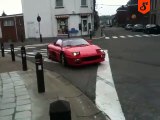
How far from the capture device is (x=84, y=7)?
124 ft

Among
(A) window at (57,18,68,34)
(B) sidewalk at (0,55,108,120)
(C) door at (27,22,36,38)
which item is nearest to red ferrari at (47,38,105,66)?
(B) sidewalk at (0,55,108,120)

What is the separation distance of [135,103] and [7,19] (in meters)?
39.4

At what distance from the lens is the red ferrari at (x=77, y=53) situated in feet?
35.8

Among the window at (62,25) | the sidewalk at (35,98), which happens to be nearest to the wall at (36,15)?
the window at (62,25)

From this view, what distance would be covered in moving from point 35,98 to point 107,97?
179cm

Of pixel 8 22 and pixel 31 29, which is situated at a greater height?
pixel 8 22

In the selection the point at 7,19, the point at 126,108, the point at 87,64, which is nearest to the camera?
the point at 126,108

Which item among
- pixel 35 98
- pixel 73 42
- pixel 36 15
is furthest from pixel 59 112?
pixel 36 15

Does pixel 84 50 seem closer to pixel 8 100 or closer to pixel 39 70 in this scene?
pixel 39 70

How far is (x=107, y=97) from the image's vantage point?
6.71m

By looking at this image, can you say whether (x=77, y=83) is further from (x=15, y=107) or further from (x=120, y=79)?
(x=15, y=107)

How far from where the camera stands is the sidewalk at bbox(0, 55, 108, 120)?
18.0ft

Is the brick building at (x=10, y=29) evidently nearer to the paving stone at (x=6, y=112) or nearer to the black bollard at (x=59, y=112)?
the paving stone at (x=6, y=112)

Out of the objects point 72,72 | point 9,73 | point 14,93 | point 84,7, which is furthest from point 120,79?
point 84,7
